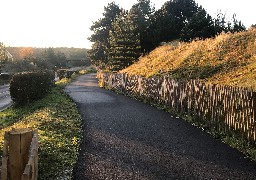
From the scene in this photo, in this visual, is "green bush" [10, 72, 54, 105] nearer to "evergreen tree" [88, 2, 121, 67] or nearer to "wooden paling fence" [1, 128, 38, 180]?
"wooden paling fence" [1, 128, 38, 180]

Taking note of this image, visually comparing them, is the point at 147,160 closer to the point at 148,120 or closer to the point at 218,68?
the point at 148,120

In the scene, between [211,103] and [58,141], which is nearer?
[58,141]

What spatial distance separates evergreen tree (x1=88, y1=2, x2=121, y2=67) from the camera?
2282 inches

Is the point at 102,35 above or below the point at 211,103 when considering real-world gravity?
above

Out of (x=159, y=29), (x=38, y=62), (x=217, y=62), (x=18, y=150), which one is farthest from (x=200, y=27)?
(x=38, y=62)

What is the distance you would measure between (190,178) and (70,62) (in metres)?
101

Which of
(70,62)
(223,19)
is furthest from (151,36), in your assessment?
(70,62)

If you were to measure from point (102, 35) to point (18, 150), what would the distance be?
5653 centimetres

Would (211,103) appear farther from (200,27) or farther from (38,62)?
(38,62)

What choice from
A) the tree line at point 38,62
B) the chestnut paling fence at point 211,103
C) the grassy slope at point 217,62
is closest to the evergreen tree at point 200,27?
the grassy slope at point 217,62

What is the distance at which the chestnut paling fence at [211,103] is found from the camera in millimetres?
8969

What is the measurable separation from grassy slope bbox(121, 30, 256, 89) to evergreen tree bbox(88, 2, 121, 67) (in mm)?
28496

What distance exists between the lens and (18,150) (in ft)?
14.1

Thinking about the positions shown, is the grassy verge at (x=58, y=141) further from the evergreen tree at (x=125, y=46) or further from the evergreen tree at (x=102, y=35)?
the evergreen tree at (x=102, y=35)
